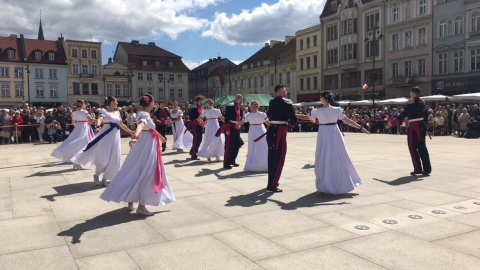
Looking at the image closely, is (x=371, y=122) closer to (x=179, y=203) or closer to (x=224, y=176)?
(x=224, y=176)

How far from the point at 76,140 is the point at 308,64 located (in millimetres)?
52941

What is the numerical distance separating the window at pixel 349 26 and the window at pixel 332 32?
1.85 meters

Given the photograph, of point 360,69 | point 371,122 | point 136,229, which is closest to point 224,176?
point 136,229

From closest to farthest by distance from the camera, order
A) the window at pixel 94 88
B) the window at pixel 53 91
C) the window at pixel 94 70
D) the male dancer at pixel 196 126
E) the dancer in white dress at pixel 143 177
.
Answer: the dancer in white dress at pixel 143 177 → the male dancer at pixel 196 126 → the window at pixel 53 91 → the window at pixel 94 70 → the window at pixel 94 88

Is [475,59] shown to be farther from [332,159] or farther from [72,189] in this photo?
[72,189]

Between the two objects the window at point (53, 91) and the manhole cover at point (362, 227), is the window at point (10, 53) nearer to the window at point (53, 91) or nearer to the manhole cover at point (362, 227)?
the window at point (53, 91)

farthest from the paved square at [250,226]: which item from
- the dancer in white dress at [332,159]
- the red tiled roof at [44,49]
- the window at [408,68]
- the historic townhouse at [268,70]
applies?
the red tiled roof at [44,49]

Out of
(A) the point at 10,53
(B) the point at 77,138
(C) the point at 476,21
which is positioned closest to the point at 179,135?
(B) the point at 77,138

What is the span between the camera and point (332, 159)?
25.0 feet

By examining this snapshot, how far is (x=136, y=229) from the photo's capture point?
18.7 feet

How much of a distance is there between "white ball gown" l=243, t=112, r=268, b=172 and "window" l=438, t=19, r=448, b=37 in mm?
37298

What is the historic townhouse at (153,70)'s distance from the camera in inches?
3147

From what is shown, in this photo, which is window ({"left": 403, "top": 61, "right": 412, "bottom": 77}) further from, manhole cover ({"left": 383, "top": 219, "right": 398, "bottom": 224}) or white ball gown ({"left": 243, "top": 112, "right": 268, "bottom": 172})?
manhole cover ({"left": 383, "top": 219, "right": 398, "bottom": 224})

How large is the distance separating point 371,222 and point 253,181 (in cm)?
377
